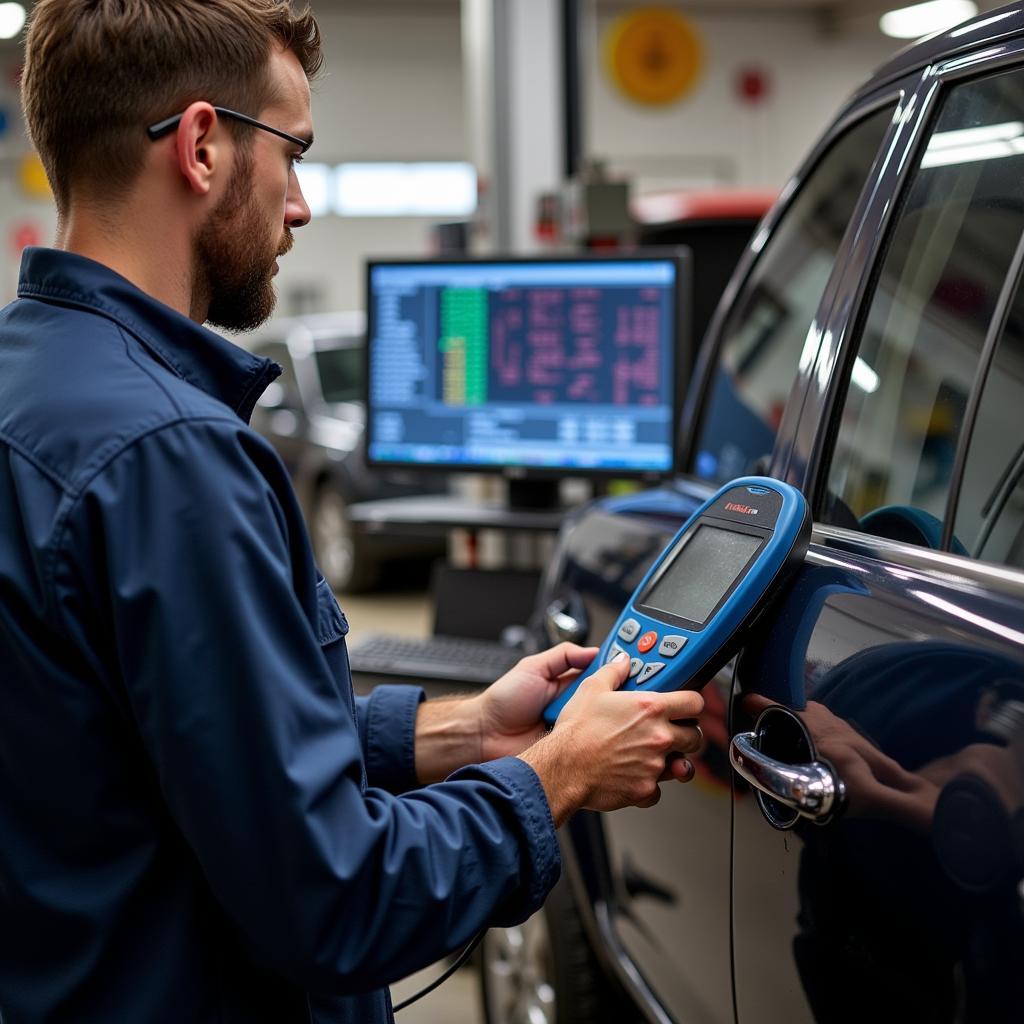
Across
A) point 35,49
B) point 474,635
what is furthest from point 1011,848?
point 474,635

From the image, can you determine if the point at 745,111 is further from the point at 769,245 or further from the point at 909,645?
the point at 909,645

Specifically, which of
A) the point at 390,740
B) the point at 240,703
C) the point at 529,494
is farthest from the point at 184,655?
the point at 529,494

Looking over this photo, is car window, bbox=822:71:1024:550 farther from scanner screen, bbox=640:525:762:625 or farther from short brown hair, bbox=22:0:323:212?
short brown hair, bbox=22:0:323:212

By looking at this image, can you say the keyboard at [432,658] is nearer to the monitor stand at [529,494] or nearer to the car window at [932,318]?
the monitor stand at [529,494]

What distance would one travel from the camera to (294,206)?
1.24 m

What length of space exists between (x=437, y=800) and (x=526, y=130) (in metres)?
3.61

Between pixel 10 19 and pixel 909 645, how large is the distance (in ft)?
42.2

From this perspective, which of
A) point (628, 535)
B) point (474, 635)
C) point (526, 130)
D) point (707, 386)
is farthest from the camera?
point (526, 130)

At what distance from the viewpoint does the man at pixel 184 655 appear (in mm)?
918

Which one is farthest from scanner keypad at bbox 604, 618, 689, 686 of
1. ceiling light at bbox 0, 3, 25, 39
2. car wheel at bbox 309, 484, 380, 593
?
ceiling light at bbox 0, 3, 25, 39

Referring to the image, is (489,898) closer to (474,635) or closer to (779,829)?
(779,829)

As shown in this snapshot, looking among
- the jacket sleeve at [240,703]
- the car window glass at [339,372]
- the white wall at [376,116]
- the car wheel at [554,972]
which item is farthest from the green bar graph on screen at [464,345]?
the white wall at [376,116]

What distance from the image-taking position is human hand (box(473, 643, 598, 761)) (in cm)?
Answer: 146

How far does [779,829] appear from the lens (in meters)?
1.17
